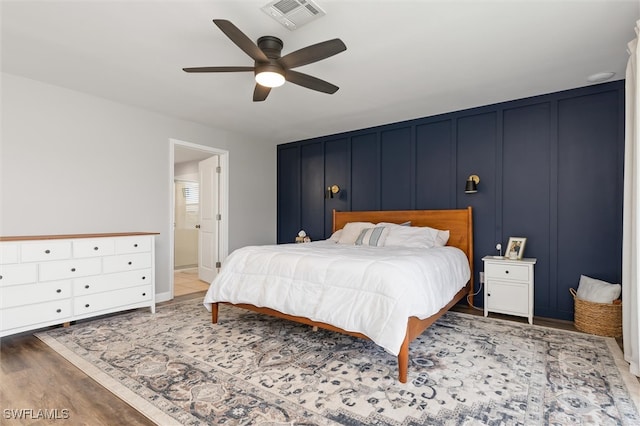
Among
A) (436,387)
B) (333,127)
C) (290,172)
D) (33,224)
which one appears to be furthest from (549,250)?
(33,224)

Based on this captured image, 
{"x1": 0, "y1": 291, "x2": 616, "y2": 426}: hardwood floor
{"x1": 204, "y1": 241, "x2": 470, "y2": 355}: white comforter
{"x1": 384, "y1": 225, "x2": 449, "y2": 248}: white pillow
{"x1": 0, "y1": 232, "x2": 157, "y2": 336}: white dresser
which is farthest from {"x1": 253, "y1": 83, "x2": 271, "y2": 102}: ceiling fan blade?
{"x1": 0, "y1": 291, "x2": 616, "y2": 426}: hardwood floor

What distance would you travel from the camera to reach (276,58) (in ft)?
7.95

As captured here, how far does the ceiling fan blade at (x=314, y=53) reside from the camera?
2096 millimetres

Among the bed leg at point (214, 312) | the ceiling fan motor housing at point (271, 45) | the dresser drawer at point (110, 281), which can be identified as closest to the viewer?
the ceiling fan motor housing at point (271, 45)

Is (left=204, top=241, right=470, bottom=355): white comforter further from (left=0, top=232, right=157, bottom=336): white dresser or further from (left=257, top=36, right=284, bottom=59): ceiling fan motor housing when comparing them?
(left=257, top=36, right=284, bottom=59): ceiling fan motor housing

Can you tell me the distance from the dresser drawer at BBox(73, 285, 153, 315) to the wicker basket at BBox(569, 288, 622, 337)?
14.7 ft

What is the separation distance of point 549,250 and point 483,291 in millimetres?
861

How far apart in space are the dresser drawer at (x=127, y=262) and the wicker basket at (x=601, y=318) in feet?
14.8

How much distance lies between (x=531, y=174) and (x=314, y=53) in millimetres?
3001

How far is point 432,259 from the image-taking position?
294cm

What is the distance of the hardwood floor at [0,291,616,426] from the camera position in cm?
180

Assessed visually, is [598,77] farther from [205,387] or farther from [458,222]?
[205,387]

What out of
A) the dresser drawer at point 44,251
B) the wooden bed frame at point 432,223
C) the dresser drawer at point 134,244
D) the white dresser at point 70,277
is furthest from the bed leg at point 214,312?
the dresser drawer at point 44,251

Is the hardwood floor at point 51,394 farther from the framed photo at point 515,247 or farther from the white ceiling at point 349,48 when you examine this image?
the framed photo at point 515,247
